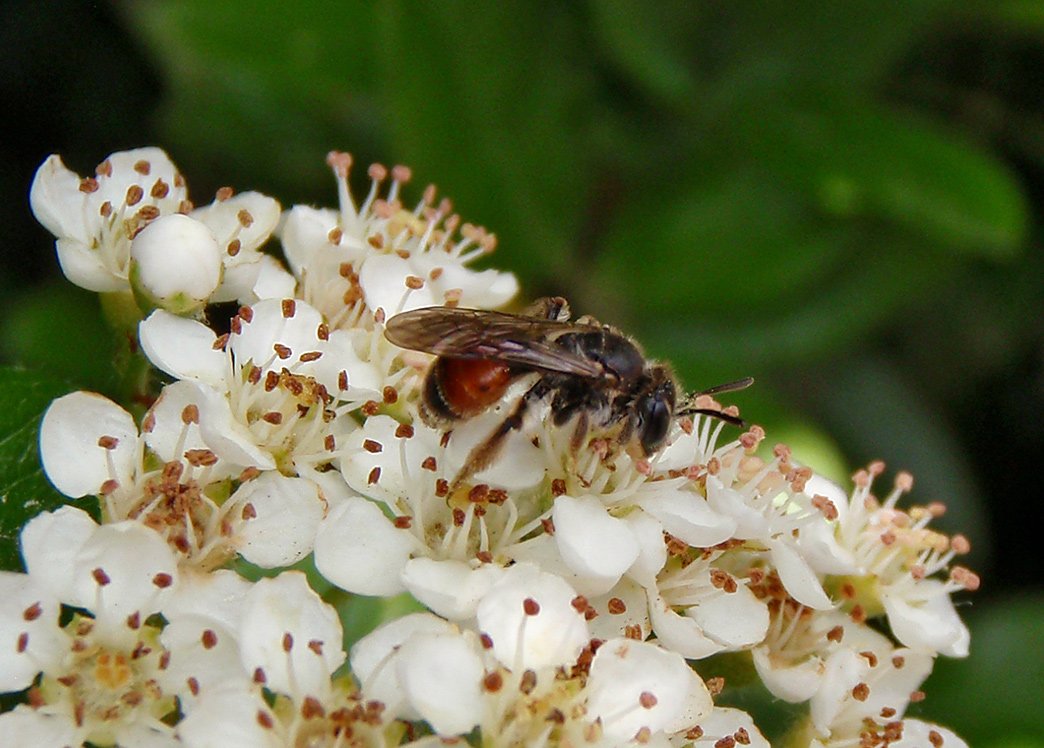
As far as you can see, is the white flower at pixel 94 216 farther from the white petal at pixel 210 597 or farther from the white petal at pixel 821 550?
the white petal at pixel 821 550

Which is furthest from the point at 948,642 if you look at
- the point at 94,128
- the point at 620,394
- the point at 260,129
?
the point at 94,128

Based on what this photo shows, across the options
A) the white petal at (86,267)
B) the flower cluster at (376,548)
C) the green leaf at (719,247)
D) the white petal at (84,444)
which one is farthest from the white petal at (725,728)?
the green leaf at (719,247)

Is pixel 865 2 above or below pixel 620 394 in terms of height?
above

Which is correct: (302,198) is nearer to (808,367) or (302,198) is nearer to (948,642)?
(808,367)

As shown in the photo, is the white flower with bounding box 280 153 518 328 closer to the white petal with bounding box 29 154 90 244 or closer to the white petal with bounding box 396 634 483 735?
the white petal with bounding box 29 154 90 244

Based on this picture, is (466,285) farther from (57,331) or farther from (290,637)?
(57,331)
